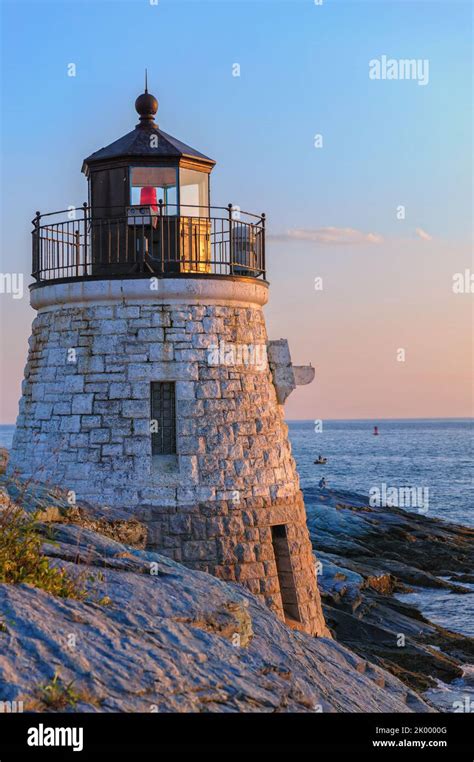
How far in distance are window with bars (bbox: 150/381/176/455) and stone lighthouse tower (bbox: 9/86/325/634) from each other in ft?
0.07

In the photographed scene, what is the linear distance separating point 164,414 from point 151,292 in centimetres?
166

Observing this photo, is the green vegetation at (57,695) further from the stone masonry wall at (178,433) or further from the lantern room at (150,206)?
the lantern room at (150,206)

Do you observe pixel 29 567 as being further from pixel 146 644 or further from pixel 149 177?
pixel 149 177

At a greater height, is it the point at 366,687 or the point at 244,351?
the point at 244,351

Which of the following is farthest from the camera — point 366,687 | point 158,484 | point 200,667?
point 158,484

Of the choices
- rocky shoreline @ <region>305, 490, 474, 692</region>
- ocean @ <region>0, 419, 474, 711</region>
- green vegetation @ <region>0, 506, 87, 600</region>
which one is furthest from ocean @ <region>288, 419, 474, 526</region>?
green vegetation @ <region>0, 506, 87, 600</region>

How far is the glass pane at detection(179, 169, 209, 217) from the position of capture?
545 inches

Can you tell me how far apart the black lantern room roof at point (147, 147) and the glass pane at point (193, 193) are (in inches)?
6.8

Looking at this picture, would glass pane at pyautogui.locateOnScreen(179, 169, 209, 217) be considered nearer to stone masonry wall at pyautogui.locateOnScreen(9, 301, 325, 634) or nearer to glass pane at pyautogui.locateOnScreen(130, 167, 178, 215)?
glass pane at pyautogui.locateOnScreen(130, 167, 178, 215)

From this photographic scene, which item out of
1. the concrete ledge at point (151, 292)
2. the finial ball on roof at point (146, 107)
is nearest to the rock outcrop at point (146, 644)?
the concrete ledge at point (151, 292)
